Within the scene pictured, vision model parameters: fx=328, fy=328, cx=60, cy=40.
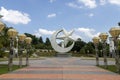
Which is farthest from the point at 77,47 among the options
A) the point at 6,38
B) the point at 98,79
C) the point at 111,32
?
the point at 98,79

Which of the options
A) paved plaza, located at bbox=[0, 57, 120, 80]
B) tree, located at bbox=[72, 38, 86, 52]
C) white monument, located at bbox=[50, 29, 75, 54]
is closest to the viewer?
paved plaza, located at bbox=[0, 57, 120, 80]

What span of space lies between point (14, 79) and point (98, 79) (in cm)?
484

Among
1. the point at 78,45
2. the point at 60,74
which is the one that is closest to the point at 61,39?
the point at 78,45

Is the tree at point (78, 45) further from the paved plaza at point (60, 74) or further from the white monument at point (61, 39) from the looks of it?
the paved plaza at point (60, 74)

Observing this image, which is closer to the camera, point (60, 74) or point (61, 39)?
point (60, 74)

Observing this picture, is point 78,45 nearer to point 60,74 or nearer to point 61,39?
point 61,39

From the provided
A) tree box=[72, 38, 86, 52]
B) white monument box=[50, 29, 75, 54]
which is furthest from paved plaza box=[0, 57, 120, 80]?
tree box=[72, 38, 86, 52]

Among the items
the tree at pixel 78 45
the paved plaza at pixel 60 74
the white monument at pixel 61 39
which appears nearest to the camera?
the paved plaza at pixel 60 74

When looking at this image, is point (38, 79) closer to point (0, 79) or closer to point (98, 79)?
point (0, 79)

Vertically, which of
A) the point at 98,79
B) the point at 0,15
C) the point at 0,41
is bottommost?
the point at 98,79

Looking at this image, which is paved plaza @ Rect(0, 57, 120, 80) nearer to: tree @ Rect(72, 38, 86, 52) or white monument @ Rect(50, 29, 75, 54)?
white monument @ Rect(50, 29, 75, 54)

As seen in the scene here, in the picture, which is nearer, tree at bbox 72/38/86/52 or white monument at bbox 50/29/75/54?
white monument at bbox 50/29/75/54

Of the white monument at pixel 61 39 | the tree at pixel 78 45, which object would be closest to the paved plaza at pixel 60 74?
the white monument at pixel 61 39

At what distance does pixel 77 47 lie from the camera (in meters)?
134
